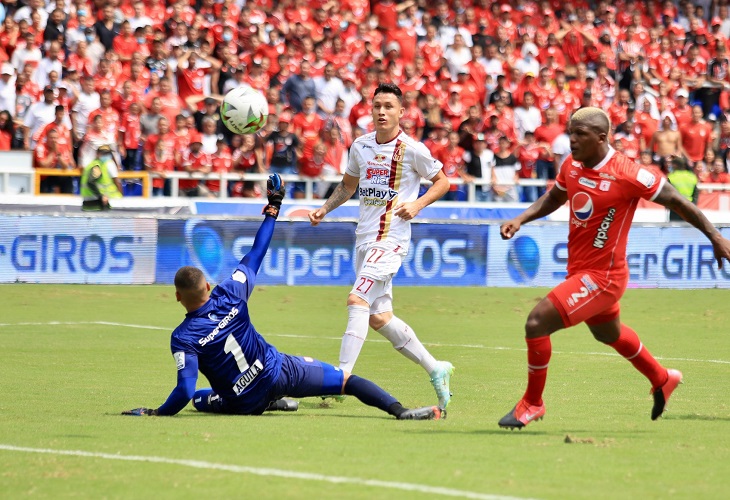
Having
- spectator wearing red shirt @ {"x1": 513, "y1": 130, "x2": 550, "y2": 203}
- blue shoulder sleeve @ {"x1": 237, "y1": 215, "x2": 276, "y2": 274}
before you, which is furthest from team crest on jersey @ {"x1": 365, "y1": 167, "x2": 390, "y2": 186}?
spectator wearing red shirt @ {"x1": 513, "y1": 130, "x2": 550, "y2": 203}

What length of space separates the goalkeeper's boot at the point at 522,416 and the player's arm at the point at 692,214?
4.90 ft

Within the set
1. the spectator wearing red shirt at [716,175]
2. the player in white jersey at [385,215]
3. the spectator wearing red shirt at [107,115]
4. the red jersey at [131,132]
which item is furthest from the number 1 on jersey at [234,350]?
the spectator wearing red shirt at [716,175]

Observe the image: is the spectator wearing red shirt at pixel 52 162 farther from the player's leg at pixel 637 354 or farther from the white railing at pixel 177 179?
the player's leg at pixel 637 354

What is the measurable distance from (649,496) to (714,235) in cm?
246

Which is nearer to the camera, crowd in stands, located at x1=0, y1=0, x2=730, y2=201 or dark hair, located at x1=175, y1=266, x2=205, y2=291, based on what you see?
dark hair, located at x1=175, y1=266, x2=205, y2=291

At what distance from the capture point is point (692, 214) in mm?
7789

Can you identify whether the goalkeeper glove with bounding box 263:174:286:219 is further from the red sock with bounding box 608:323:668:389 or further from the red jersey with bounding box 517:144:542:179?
the red jersey with bounding box 517:144:542:179

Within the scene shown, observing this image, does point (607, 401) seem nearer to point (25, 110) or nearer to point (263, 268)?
point (263, 268)

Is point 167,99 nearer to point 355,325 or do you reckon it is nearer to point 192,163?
point 192,163

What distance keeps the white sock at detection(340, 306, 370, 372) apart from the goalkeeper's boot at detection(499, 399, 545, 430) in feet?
5.07

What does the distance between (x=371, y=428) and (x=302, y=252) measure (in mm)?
12294

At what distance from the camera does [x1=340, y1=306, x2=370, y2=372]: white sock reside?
8.99 metres

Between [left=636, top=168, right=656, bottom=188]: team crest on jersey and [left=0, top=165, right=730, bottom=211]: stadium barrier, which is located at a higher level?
[left=636, top=168, right=656, bottom=188]: team crest on jersey

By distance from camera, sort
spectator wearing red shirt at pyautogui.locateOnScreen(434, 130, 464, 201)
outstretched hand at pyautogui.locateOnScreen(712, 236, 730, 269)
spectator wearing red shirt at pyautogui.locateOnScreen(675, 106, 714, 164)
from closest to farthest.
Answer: outstretched hand at pyautogui.locateOnScreen(712, 236, 730, 269), spectator wearing red shirt at pyautogui.locateOnScreen(434, 130, 464, 201), spectator wearing red shirt at pyautogui.locateOnScreen(675, 106, 714, 164)
